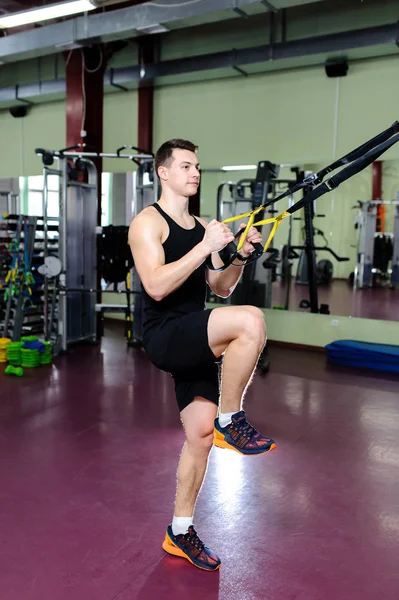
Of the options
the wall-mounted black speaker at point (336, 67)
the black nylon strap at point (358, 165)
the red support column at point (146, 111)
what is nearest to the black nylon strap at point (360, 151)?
the black nylon strap at point (358, 165)

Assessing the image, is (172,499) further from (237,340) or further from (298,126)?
(298,126)

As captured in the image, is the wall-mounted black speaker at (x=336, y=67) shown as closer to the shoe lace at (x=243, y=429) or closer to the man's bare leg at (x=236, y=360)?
the man's bare leg at (x=236, y=360)

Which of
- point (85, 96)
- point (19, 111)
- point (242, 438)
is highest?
point (19, 111)

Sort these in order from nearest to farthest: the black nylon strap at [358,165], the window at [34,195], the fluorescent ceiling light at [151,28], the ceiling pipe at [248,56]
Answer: the black nylon strap at [358,165] < the fluorescent ceiling light at [151,28] < the ceiling pipe at [248,56] < the window at [34,195]

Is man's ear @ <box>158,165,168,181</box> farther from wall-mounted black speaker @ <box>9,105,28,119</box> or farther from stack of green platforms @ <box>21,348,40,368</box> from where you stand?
wall-mounted black speaker @ <box>9,105,28,119</box>

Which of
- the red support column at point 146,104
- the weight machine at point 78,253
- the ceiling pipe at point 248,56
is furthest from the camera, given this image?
the red support column at point 146,104

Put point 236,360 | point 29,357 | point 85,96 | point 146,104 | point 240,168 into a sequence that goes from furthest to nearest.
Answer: point 146,104 < point 240,168 < point 85,96 < point 29,357 < point 236,360

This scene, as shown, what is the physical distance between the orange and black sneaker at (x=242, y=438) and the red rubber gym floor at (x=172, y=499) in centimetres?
60

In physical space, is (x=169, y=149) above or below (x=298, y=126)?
below

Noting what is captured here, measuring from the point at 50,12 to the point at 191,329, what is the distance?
4520 mm

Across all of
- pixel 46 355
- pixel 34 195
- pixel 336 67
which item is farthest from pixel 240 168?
pixel 34 195

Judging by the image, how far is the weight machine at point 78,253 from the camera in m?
6.27

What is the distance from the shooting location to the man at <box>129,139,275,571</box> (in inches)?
74.9

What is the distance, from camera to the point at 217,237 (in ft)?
5.96
